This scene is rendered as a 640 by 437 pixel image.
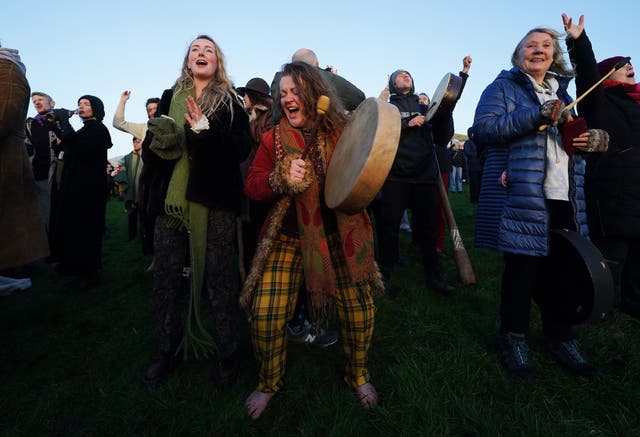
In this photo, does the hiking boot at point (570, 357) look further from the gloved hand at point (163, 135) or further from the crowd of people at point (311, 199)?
the gloved hand at point (163, 135)

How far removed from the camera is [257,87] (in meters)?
3.26

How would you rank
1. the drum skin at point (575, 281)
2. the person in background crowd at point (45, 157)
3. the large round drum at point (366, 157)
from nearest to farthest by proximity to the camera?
the large round drum at point (366, 157)
the drum skin at point (575, 281)
the person in background crowd at point (45, 157)

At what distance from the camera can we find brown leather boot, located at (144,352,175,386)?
225 centimetres

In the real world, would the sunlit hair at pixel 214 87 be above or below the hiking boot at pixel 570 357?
above

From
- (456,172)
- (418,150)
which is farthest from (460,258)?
(456,172)

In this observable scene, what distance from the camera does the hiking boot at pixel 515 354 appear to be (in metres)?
2.23

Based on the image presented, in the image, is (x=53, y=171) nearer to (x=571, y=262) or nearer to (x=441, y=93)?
(x=441, y=93)

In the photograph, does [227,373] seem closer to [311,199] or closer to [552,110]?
[311,199]

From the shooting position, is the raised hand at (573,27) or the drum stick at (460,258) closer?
the raised hand at (573,27)

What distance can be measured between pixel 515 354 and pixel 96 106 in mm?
5117

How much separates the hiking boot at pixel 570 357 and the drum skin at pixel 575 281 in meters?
0.26

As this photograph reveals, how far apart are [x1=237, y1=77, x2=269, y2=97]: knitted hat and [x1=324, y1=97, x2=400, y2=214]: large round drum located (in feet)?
5.77

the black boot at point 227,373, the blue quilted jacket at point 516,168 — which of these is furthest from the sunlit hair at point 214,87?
→ the blue quilted jacket at point 516,168

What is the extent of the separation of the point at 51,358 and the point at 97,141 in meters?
2.66
